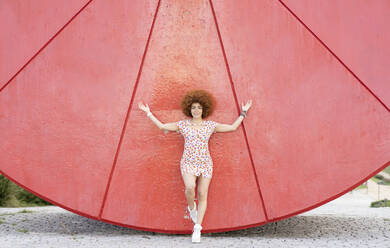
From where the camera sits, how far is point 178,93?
6250mm

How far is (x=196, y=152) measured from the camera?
5852mm

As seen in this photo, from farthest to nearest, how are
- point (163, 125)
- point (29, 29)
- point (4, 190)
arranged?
point (4, 190)
point (29, 29)
point (163, 125)

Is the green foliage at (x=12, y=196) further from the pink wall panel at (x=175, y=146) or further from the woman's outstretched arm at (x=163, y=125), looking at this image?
the woman's outstretched arm at (x=163, y=125)

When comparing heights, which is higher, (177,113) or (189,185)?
(177,113)

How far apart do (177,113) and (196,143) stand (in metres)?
0.59

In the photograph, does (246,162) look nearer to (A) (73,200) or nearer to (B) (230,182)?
(B) (230,182)

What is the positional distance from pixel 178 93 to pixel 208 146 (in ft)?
2.66

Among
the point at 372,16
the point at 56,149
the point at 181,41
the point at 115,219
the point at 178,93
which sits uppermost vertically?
the point at 372,16

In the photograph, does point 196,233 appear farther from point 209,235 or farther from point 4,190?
point 4,190

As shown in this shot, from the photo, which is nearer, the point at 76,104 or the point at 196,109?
the point at 196,109

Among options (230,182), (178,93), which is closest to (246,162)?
(230,182)

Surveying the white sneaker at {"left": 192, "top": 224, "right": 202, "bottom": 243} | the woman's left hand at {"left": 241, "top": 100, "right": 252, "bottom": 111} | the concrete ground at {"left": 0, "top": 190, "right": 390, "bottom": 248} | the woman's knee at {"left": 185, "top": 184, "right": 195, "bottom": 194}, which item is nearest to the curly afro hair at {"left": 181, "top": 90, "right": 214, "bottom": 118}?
the woman's left hand at {"left": 241, "top": 100, "right": 252, "bottom": 111}

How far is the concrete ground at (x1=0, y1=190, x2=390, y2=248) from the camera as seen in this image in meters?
5.71

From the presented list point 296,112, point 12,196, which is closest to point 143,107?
point 296,112
